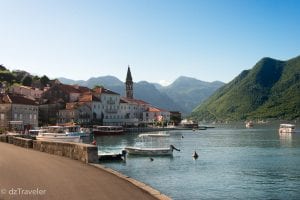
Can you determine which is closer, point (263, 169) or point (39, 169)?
point (39, 169)

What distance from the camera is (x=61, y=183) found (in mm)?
18516

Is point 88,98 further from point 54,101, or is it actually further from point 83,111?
point 54,101

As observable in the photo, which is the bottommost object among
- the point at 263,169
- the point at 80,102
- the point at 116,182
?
the point at 263,169

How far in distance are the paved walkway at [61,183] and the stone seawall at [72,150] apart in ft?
9.13

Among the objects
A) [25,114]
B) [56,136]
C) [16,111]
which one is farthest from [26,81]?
[56,136]

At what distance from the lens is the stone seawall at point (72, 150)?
2772 centimetres

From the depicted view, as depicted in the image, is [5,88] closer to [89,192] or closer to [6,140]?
[6,140]

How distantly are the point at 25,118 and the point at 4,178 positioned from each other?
379 ft

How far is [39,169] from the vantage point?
22.5 metres

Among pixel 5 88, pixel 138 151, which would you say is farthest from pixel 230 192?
pixel 5 88

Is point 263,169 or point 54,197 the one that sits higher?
point 54,197

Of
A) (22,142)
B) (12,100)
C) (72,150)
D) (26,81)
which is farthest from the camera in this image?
(26,81)

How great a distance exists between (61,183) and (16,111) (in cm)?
11291

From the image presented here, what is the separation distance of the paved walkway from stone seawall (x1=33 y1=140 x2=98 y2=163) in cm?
→ 278
